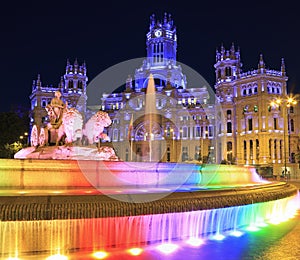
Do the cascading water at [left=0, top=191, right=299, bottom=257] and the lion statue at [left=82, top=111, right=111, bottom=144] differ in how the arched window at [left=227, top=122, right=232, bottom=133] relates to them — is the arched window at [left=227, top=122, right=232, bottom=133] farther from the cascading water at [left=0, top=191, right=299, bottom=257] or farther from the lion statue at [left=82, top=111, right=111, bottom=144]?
the cascading water at [left=0, top=191, right=299, bottom=257]

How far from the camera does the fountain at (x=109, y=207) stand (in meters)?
7.26

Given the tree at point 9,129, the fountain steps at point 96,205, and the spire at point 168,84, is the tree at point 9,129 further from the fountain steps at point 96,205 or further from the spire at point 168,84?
the fountain steps at point 96,205

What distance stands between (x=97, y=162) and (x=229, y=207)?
13.7 feet

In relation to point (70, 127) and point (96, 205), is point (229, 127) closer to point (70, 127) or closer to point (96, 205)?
point (70, 127)

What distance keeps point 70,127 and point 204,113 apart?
66020mm

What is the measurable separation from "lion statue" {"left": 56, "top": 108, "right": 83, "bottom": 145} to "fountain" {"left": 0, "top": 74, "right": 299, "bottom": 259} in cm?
320

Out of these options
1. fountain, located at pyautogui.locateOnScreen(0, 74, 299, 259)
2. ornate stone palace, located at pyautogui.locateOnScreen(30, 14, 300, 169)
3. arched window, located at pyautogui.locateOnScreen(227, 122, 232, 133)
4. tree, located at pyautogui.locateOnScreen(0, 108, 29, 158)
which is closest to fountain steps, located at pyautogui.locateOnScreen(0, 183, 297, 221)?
fountain, located at pyautogui.locateOnScreen(0, 74, 299, 259)

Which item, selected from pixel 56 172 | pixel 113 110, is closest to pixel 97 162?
pixel 56 172

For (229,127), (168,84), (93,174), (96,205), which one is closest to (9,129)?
(93,174)

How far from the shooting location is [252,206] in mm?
10703

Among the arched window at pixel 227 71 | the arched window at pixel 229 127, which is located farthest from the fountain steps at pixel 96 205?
the arched window at pixel 227 71

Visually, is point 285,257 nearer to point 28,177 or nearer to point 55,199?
point 55,199

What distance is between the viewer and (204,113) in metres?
78.1

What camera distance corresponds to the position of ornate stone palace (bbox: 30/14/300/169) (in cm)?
6562
